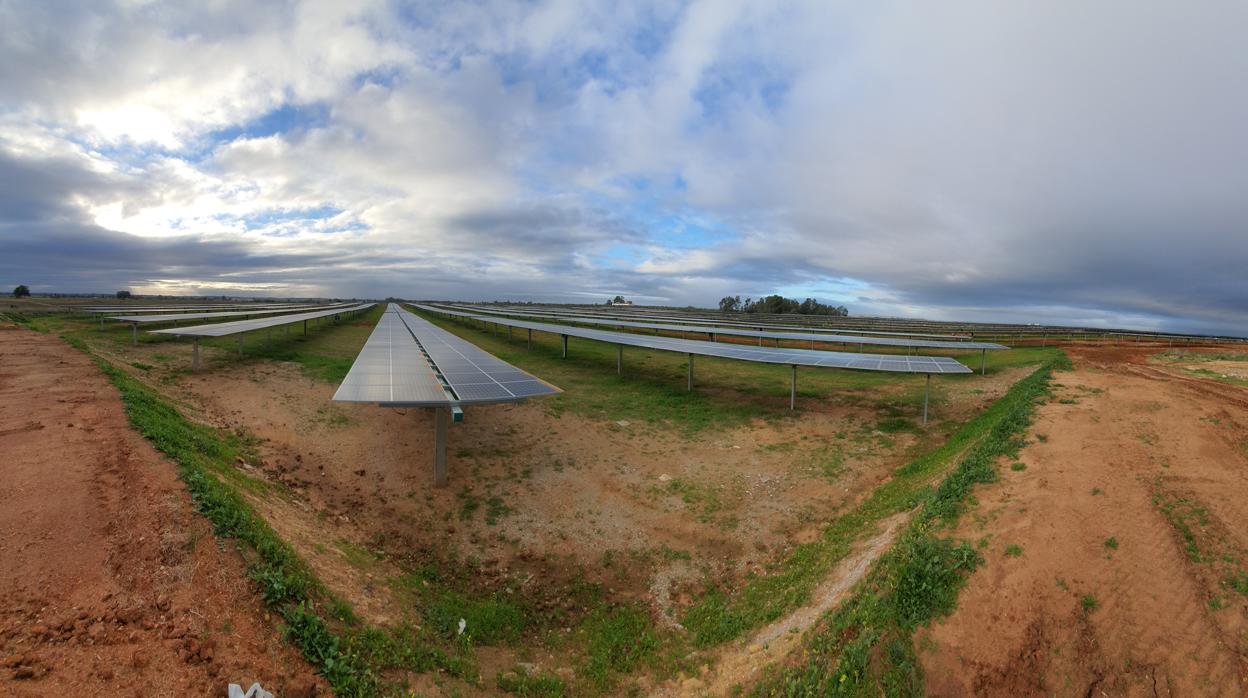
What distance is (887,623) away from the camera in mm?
4602

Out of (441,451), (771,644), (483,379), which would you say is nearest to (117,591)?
(441,451)

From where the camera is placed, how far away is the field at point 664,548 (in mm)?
4102

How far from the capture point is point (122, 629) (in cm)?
362

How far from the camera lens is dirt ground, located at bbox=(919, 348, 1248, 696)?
4004 millimetres

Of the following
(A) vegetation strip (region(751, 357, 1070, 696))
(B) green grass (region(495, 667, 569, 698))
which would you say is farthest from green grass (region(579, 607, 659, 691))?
(A) vegetation strip (region(751, 357, 1070, 696))

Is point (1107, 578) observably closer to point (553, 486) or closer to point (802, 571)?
point (802, 571)

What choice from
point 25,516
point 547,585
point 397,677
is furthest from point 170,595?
point 547,585

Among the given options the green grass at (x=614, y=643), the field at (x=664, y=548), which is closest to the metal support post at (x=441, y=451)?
the field at (x=664, y=548)

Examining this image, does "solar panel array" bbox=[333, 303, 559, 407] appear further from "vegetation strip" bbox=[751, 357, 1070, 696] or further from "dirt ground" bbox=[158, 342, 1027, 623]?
"vegetation strip" bbox=[751, 357, 1070, 696]

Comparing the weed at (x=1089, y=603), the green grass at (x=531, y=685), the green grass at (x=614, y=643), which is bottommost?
the green grass at (x=614, y=643)

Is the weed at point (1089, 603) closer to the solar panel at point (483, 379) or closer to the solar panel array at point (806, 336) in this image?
the solar panel at point (483, 379)

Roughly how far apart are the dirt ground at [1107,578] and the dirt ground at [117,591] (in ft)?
20.4

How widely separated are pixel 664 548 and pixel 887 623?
3.91m

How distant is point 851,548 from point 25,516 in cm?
1063
